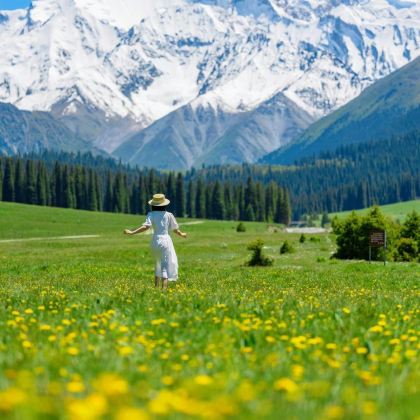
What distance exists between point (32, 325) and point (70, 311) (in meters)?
1.58

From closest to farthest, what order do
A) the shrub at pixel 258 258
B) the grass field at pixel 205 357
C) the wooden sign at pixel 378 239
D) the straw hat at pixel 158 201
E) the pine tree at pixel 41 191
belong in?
the grass field at pixel 205 357 → the straw hat at pixel 158 201 → the wooden sign at pixel 378 239 → the shrub at pixel 258 258 → the pine tree at pixel 41 191

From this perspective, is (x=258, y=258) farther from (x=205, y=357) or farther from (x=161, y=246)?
(x=205, y=357)

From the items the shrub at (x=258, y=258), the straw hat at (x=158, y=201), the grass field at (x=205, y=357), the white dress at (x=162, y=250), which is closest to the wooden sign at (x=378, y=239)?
the shrub at (x=258, y=258)

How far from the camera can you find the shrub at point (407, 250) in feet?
164

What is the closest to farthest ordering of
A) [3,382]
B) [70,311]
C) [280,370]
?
[3,382] → [280,370] → [70,311]

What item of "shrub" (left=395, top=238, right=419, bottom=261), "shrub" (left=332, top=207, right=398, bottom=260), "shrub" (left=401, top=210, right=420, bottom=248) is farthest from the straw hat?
"shrub" (left=401, top=210, right=420, bottom=248)

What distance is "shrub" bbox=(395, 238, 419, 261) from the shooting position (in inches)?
1970

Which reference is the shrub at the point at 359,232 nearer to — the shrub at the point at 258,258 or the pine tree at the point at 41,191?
the shrub at the point at 258,258

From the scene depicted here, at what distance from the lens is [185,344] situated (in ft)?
33.4

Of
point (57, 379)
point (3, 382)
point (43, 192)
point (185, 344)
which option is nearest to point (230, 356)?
point (185, 344)

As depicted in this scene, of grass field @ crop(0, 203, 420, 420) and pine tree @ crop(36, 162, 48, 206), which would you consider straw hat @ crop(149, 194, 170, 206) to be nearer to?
grass field @ crop(0, 203, 420, 420)

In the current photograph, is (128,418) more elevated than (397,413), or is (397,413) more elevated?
(128,418)

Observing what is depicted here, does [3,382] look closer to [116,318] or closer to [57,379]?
[57,379]

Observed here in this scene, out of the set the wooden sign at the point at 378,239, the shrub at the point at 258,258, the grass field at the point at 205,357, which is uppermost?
the wooden sign at the point at 378,239
